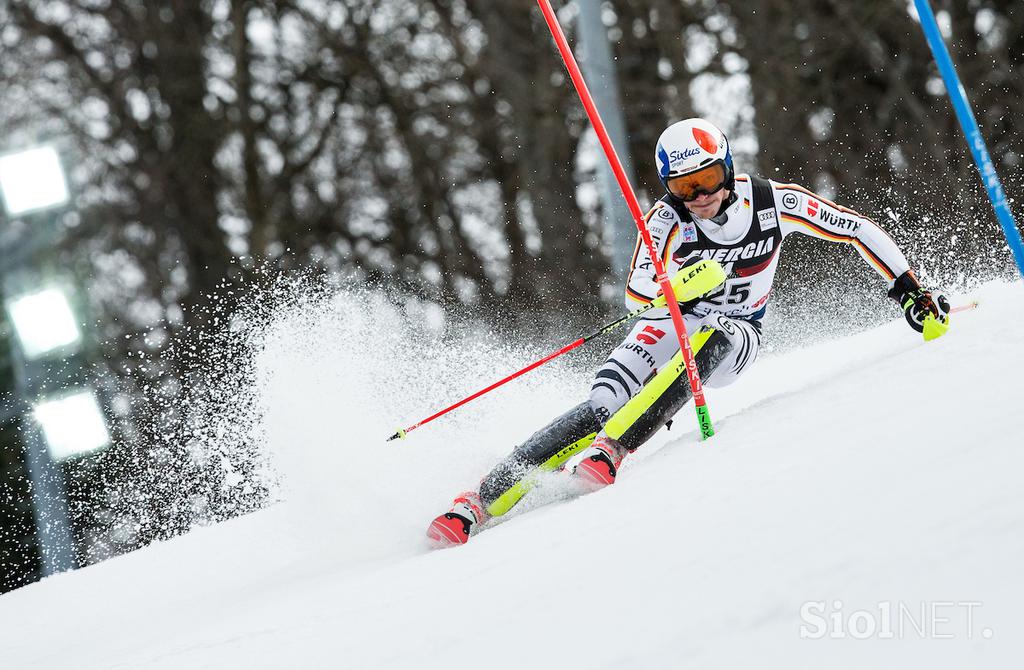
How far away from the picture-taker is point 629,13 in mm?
15320

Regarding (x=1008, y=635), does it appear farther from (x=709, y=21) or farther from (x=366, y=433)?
(x=709, y=21)

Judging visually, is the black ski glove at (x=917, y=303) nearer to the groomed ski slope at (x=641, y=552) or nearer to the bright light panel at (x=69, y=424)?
the groomed ski slope at (x=641, y=552)

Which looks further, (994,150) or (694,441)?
(994,150)

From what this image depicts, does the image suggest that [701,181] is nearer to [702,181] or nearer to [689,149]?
[702,181]

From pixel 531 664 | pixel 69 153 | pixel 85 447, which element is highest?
pixel 69 153

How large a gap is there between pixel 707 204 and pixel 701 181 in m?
0.12

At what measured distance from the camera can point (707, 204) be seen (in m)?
4.68

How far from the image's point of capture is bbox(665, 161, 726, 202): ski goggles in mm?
4594

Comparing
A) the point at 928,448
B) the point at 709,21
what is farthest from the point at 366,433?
the point at 709,21

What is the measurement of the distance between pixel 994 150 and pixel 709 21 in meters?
3.91

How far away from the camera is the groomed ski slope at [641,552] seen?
7.26 feet

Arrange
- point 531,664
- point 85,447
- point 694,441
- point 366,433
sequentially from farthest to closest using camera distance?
point 85,447
point 366,433
point 694,441
point 531,664

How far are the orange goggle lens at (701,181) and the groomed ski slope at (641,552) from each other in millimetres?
898

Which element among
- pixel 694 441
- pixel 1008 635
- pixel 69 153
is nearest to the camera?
pixel 1008 635
